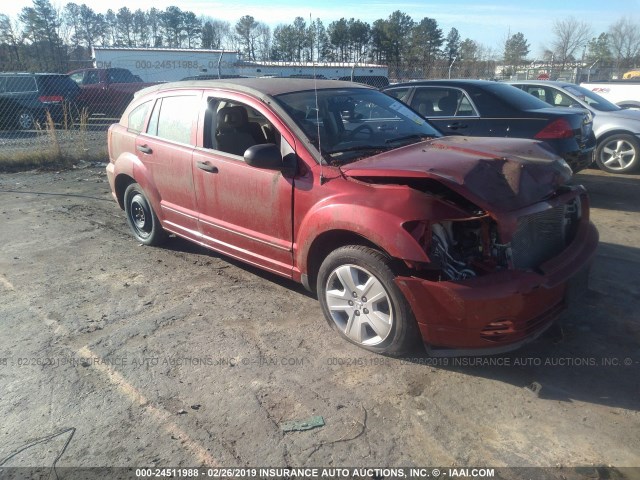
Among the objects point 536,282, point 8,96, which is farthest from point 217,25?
point 536,282

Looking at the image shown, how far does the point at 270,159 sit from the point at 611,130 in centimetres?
778

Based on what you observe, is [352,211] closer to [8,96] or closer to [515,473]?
[515,473]

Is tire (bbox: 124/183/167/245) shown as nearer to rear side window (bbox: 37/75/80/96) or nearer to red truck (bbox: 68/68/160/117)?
rear side window (bbox: 37/75/80/96)

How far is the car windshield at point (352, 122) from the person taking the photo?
397 cm

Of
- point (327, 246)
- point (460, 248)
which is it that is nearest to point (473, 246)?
point (460, 248)

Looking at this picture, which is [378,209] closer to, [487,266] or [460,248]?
[460,248]

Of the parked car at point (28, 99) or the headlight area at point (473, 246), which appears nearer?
the headlight area at point (473, 246)

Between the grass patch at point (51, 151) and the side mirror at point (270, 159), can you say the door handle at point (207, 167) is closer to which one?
the side mirror at point (270, 159)

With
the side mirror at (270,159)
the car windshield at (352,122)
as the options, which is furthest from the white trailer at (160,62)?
the side mirror at (270,159)

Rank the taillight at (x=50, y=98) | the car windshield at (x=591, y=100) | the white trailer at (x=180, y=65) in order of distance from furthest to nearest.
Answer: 1. the white trailer at (x=180, y=65)
2. the taillight at (x=50, y=98)
3. the car windshield at (x=591, y=100)

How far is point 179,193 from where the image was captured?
16.5 feet

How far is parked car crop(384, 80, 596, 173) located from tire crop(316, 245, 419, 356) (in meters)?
A: 3.72

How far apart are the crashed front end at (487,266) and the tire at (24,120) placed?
53.8 feet

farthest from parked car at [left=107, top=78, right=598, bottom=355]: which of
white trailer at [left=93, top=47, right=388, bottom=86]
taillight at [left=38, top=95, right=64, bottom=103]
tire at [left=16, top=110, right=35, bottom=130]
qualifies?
white trailer at [left=93, top=47, right=388, bottom=86]
